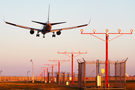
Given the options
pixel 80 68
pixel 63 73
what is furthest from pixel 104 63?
pixel 63 73

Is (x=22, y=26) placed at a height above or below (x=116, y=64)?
above

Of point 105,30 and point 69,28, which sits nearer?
point 105,30

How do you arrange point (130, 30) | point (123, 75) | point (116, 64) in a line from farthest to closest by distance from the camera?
point (130, 30), point (116, 64), point (123, 75)

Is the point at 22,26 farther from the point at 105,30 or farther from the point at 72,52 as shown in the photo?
the point at 72,52

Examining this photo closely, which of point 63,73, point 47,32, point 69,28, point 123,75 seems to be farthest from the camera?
A: point 63,73

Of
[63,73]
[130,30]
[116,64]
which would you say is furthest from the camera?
[63,73]

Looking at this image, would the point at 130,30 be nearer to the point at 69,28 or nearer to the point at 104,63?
the point at 104,63

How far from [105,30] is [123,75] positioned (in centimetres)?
770

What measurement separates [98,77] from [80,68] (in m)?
5.07

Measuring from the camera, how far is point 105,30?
38781 millimetres

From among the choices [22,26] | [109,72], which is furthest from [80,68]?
[22,26]

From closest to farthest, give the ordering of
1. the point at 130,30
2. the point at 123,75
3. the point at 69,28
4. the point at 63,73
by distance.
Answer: the point at 123,75, the point at 130,30, the point at 69,28, the point at 63,73

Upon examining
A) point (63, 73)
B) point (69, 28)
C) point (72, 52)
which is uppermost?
point (69, 28)

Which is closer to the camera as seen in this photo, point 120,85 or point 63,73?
point 120,85
